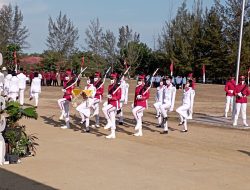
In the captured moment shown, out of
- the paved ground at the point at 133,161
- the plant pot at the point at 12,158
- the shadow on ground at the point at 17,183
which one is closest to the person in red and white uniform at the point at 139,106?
the paved ground at the point at 133,161

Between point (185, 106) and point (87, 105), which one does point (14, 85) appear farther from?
point (185, 106)

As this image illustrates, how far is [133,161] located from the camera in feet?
39.1

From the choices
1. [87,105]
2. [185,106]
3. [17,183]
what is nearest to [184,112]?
[185,106]

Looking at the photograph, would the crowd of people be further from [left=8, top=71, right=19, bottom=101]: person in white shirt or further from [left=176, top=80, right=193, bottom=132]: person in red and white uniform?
[left=8, top=71, right=19, bottom=101]: person in white shirt

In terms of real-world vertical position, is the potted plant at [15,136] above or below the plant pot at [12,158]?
above

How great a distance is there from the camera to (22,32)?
64.4 metres

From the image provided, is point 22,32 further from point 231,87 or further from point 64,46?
point 231,87

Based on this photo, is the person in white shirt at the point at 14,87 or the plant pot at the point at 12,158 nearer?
the plant pot at the point at 12,158

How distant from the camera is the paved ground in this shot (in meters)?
9.50

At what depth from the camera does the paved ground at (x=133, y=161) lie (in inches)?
374

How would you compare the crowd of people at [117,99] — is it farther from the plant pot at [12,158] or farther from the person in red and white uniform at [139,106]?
the plant pot at [12,158]

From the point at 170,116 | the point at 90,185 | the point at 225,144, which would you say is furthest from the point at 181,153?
the point at 170,116

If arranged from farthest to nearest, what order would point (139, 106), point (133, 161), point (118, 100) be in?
point (139, 106) → point (118, 100) → point (133, 161)

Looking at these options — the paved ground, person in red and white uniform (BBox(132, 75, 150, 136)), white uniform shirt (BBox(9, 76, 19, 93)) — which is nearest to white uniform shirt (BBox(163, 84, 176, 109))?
the paved ground
